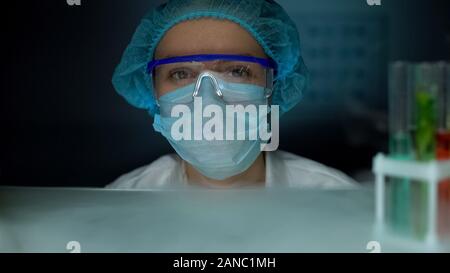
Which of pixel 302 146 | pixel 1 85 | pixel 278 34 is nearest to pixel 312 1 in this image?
pixel 278 34

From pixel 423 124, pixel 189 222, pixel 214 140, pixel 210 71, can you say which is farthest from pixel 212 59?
Answer: pixel 423 124

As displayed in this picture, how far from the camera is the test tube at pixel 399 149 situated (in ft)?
2.85

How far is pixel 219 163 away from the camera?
1195mm

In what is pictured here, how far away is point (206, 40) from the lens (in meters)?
1.15

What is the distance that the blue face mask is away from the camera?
114cm

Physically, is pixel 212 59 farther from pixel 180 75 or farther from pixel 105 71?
pixel 105 71

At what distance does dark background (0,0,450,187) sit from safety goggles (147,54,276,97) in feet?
0.36

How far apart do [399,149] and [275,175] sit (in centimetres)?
49

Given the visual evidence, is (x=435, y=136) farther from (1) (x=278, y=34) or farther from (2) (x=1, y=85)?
(2) (x=1, y=85)

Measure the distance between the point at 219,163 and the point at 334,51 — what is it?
38cm

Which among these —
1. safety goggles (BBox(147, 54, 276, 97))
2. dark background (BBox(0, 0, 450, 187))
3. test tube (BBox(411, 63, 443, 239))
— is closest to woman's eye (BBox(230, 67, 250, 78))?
safety goggles (BBox(147, 54, 276, 97))

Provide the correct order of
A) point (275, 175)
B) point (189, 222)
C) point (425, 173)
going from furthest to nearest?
1. point (275, 175)
2. point (189, 222)
3. point (425, 173)

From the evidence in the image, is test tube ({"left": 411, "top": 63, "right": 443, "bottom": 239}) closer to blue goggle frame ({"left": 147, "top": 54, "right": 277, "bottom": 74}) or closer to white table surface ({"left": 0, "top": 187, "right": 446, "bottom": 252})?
white table surface ({"left": 0, "top": 187, "right": 446, "bottom": 252})
